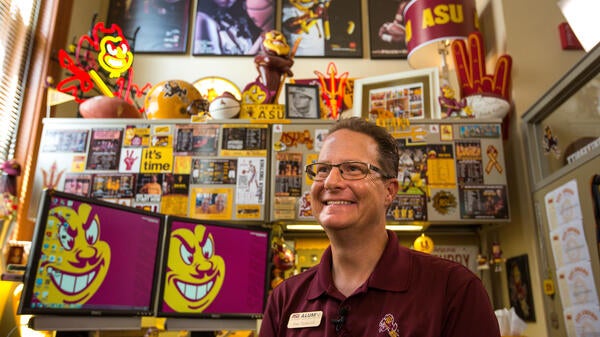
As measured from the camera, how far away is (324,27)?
3492mm

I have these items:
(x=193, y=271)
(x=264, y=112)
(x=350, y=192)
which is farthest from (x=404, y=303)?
(x=264, y=112)

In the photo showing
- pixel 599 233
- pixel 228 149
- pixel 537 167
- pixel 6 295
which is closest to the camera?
pixel 6 295

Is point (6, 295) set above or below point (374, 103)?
below

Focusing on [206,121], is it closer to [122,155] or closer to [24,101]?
[122,155]

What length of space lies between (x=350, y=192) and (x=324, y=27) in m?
2.71

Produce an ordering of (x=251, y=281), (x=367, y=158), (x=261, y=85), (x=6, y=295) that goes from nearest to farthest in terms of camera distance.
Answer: (x=367, y=158)
(x=6, y=295)
(x=251, y=281)
(x=261, y=85)

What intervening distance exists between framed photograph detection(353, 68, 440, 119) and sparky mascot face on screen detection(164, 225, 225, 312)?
114 cm

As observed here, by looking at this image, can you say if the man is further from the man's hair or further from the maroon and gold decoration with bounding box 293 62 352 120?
the maroon and gold decoration with bounding box 293 62 352 120

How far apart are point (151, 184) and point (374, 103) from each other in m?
1.26

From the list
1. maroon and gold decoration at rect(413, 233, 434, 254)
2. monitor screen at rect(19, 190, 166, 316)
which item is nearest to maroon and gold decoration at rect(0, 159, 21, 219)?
monitor screen at rect(19, 190, 166, 316)

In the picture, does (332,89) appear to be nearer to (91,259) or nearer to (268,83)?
(268,83)

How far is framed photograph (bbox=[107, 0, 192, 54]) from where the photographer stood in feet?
11.2

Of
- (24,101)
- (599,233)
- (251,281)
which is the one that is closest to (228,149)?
(251,281)

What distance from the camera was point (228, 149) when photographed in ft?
7.58
